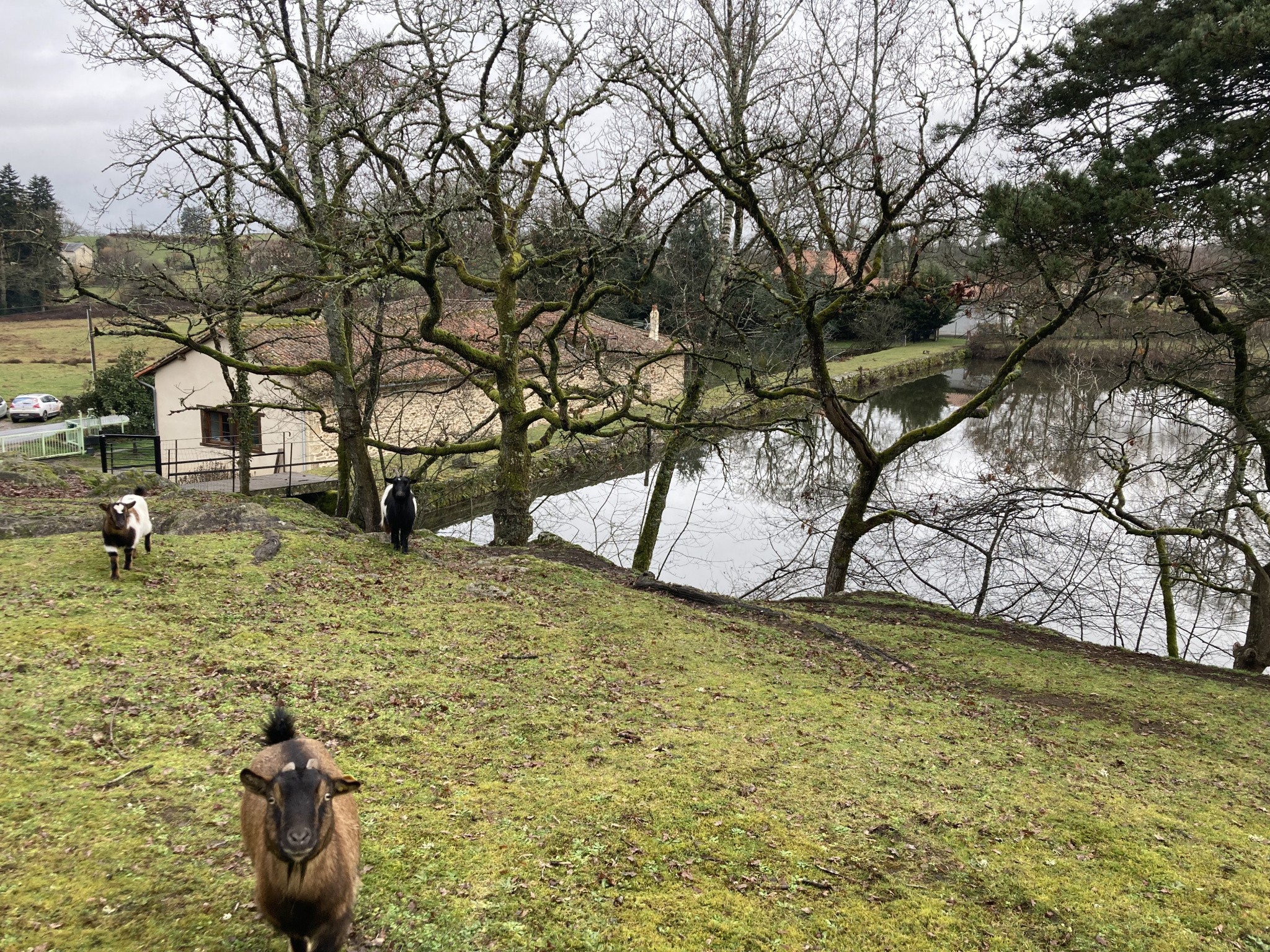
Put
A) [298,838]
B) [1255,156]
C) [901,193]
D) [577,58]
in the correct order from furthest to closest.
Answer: [901,193] < [577,58] < [1255,156] < [298,838]

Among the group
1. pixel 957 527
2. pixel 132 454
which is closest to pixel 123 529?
pixel 957 527

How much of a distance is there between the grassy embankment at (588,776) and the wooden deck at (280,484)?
47.5 feet

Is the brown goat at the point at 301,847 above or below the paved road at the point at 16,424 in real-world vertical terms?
below

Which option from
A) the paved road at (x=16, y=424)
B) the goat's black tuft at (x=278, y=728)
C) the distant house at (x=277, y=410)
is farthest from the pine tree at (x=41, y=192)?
the goat's black tuft at (x=278, y=728)

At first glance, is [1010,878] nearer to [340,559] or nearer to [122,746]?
[122,746]

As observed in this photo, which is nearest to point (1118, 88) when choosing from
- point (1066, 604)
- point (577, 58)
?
point (577, 58)

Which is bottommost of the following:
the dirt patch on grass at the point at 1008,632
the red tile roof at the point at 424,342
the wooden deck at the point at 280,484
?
the dirt patch on grass at the point at 1008,632

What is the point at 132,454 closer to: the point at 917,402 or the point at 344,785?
the point at 344,785

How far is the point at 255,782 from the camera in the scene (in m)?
3.41

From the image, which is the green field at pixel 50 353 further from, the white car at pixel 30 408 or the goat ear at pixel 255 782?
the goat ear at pixel 255 782

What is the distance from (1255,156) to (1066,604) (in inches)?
378

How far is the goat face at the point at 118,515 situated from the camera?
26.7 feet

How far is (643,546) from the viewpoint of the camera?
53.9 feet

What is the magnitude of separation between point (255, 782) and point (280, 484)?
2292 cm
